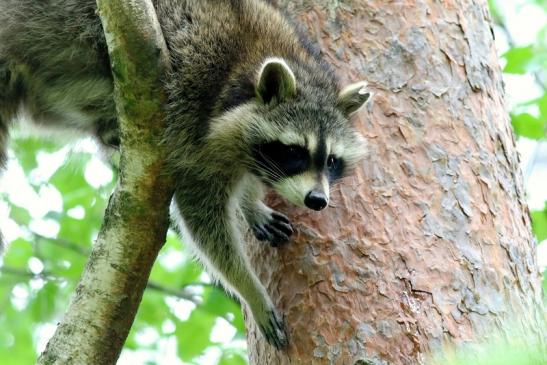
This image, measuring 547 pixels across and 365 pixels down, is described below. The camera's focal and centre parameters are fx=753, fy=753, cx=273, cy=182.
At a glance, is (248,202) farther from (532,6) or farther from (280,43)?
(532,6)

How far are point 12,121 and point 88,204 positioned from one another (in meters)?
2.45

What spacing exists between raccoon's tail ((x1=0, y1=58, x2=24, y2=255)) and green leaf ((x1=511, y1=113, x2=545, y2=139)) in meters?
2.77

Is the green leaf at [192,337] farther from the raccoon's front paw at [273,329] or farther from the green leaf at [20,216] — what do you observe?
the raccoon's front paw at [273,329]

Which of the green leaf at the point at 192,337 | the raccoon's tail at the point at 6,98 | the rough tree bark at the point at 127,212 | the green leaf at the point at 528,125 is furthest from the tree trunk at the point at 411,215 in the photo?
the green leaf at the point at 192,337

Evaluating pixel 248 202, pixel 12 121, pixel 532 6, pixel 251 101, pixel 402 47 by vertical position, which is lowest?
pixel 532 6

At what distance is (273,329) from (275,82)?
1.12m

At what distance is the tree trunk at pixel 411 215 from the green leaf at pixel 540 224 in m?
0.88

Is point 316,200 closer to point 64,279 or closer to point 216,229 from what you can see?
point 216,229

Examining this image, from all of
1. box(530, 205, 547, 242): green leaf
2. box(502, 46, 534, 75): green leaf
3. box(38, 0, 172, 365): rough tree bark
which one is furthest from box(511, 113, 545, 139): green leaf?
box(38, 0, 172, 365): rough tree bark

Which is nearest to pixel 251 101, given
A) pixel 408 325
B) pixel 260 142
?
pixel 260 142

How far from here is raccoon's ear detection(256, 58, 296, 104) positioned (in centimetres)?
333

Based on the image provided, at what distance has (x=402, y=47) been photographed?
3.49m

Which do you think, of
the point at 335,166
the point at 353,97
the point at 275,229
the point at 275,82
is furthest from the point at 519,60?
the point at 275,229

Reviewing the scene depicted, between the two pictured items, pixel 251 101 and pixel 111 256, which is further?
pixel 251 101
